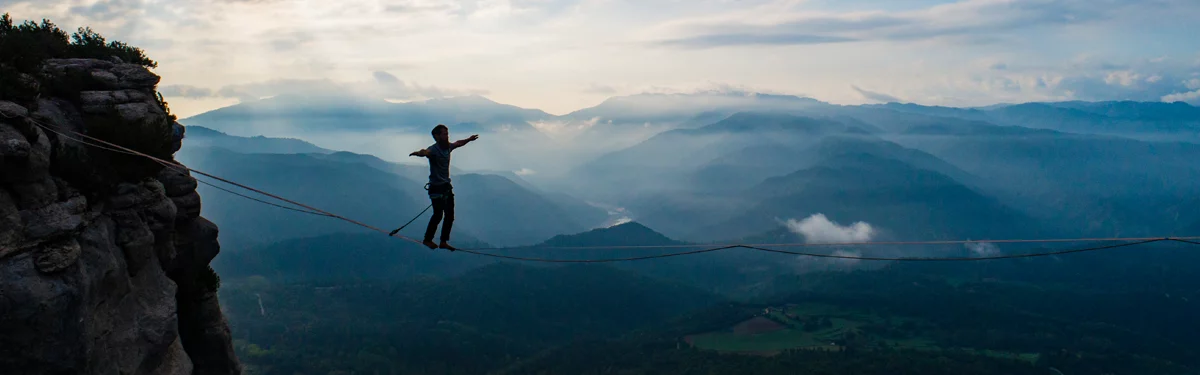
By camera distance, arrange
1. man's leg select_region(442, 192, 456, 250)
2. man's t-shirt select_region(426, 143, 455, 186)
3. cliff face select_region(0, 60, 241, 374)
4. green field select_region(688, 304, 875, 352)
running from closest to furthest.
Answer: cliff face select_region(0, 60, 241, 374) → man's t-shirt select_region(426, 143, 455, 186) → man's leg select_region(442, 192, 456, 250) → green field select_region(688, 304, 875, 352)

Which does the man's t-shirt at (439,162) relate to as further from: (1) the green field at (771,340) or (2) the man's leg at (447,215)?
(1) the green field at (771,340)

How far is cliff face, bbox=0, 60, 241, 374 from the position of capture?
565 inches

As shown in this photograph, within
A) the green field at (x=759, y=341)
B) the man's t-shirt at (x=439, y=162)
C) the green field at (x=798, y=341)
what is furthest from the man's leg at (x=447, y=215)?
the green field at (x=759, y=341)

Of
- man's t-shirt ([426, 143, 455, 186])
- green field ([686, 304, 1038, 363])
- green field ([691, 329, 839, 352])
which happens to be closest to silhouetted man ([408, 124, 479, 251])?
man's t-shirt ([426, 143, 455, 186])

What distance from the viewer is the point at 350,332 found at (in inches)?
6654

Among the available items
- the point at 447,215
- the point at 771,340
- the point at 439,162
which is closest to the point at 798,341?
the point at 771,340

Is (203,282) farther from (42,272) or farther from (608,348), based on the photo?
(608,348)

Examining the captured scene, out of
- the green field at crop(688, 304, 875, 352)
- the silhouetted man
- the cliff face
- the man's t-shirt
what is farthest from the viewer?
the green field at crop(688, 304, 875, 352)

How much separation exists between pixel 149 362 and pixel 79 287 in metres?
4.60

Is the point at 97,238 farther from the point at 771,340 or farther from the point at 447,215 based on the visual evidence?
the point at 771,340

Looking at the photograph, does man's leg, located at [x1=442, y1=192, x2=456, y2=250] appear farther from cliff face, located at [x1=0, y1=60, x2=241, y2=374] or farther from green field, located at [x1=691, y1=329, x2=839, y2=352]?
green field, located at [x1=691, y1=329, x2=839, y2=352]

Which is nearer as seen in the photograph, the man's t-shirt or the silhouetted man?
the silhouetted man

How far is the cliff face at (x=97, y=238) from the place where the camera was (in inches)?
565

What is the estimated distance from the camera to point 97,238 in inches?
662
